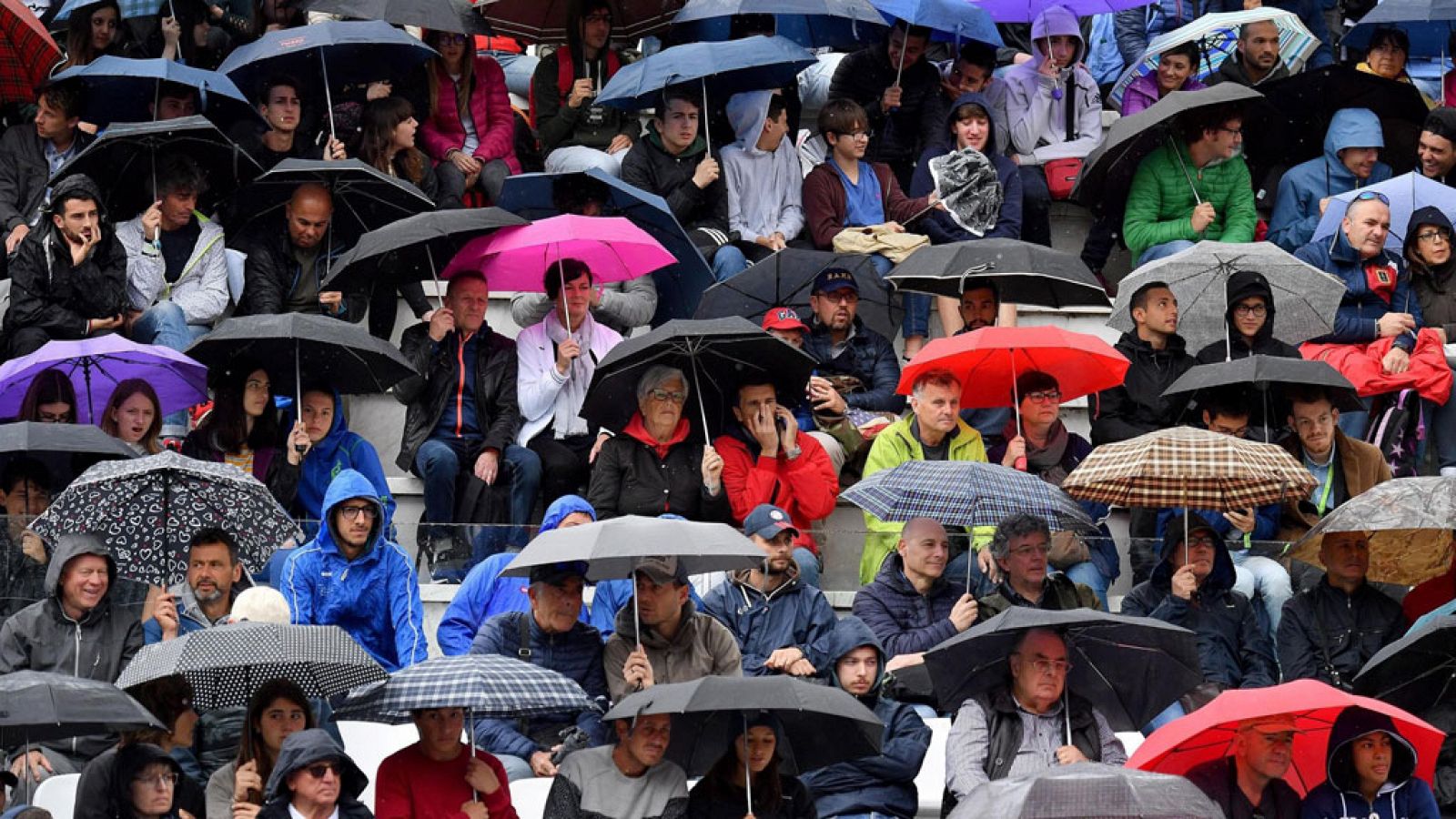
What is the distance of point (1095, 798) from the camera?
10281 mm

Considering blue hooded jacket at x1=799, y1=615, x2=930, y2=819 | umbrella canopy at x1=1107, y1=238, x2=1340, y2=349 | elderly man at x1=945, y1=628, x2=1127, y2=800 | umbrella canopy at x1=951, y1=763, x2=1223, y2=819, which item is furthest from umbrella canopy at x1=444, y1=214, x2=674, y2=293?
umbrella canopy at x1=951, y1=763, x2=1223, y2=819

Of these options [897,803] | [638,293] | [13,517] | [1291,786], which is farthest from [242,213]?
[1291,786]

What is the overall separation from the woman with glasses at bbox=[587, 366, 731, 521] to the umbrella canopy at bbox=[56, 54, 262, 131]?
3551 millimetres

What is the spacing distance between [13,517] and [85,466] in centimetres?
64

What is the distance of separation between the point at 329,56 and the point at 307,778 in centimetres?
718

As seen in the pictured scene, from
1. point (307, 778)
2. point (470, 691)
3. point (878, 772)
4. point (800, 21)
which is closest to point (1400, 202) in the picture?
point (800, 21)

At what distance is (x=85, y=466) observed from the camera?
1463 cm

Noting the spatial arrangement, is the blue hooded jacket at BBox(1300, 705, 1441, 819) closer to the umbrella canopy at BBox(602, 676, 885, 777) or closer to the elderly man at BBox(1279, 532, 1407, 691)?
the elderly man at BBox(1279, 532, 1407, 691)

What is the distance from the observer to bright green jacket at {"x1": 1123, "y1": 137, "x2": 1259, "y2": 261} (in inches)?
709

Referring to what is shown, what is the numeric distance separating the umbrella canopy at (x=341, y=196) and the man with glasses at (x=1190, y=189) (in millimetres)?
3945

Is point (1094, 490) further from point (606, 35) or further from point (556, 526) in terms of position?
point (606, 35)

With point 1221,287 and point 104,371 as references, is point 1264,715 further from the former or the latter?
point 104,371

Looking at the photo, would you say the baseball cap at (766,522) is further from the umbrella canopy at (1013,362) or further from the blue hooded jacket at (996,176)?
the blue hooded jacket at (996,176)

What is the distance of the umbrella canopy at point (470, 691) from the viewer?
11.8 m
